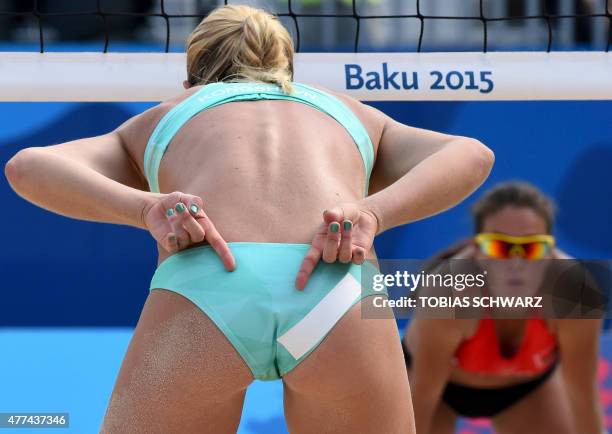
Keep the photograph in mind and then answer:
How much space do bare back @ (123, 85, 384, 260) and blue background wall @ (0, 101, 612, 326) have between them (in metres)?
1.34

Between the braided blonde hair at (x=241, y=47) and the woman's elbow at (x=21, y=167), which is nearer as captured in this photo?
the woman's elbow at (x=21, y=167)

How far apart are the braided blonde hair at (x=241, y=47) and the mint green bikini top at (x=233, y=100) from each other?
4 cm

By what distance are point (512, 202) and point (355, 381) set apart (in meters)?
1.43

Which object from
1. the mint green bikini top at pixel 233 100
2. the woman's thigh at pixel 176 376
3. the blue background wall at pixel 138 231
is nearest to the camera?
the woman's thigh at pixel 176 376

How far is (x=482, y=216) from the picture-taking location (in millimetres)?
2949

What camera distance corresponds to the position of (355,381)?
5.20 ft

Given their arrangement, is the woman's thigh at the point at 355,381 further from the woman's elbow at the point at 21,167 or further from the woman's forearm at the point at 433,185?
the woman's elbow at the point at 21,167

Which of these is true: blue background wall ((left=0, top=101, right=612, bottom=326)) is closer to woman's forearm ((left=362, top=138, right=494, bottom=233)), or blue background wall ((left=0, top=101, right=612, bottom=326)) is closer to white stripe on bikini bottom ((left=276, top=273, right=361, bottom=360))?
woman's forearm ((left=362, top=138, right=494, bottom=233))

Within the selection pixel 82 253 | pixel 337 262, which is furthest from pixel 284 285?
pixel 82 253

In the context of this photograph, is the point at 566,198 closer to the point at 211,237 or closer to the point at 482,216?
the point at 482,216

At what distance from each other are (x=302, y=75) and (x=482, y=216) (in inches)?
29.4

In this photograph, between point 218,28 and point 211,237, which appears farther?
point 218,28

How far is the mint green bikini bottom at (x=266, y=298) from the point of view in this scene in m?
1.59

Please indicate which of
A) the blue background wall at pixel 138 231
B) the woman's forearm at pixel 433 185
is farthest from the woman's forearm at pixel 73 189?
the blue background wall at pixel 138 231
